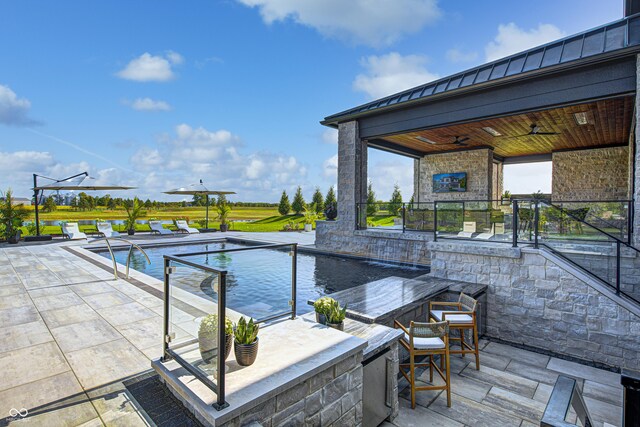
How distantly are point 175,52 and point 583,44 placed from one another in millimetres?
13132

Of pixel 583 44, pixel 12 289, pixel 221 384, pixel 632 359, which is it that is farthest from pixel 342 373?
pixel 583 44

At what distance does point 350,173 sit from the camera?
33.2 ft

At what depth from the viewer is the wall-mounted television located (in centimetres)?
1290

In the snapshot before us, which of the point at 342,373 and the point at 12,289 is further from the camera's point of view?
the point at 12,289

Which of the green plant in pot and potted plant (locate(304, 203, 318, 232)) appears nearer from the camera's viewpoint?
the green plant in pot

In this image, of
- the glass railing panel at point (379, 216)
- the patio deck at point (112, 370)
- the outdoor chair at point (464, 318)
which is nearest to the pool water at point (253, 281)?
the patio deck at point (112, 370)

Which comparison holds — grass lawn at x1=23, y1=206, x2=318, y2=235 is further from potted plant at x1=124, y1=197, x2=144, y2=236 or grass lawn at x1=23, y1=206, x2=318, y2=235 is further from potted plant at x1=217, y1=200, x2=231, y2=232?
potted plant at x1=124, y1=197, x2=144, y2=236

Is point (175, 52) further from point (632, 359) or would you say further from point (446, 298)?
point (632, 359)

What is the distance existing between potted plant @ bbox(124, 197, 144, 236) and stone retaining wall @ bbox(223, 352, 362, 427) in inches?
585

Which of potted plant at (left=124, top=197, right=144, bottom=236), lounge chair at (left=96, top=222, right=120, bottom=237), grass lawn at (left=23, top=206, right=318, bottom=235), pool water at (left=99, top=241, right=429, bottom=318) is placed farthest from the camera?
grass lawn at (left=23, top=206, right=318, bottom=235)

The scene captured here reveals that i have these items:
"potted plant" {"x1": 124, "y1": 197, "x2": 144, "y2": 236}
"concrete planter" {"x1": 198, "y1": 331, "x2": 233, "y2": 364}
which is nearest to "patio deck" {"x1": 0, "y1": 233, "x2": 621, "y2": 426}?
"concrete planter" {"x1": 198, "y1": 331, "x2": 233, "y2": 364}

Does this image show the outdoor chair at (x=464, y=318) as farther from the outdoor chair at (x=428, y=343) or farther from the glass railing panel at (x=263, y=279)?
the glass railing panel at (x=263, y=279)

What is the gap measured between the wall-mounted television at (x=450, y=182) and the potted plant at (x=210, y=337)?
1275 cm

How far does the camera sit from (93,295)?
4938 millimetres
